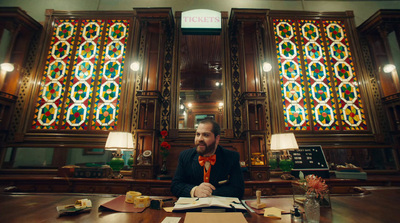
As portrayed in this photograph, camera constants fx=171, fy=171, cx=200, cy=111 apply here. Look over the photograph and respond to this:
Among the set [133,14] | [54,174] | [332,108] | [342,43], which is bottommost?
[54,174]

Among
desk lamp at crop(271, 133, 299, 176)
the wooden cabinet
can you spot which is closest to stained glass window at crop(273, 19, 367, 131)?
desk lamp at crop(271, 133, 299, 176)

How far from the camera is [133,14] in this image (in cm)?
449

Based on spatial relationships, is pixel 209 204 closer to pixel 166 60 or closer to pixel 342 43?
pixel 166 60

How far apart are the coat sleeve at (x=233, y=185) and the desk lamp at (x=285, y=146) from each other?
5.17 feet

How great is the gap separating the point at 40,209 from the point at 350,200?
2389mm

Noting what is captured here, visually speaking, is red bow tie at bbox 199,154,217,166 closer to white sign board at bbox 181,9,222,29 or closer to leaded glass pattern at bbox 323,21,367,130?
→ white sign board at bbox 181,9,222,29

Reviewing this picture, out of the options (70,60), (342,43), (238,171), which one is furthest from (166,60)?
(342,43)

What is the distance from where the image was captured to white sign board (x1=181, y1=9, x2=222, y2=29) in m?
4.14

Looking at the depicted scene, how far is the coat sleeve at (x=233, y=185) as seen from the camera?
152 centimetres

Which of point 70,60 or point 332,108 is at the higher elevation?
point 70,60

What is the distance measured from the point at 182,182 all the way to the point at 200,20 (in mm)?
3815

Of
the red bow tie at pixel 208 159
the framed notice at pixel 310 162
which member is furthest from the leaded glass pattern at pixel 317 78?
the red bow tie at pixel 208 159

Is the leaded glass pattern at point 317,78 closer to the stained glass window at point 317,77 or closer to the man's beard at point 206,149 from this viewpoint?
the stained glass window at point 317,77

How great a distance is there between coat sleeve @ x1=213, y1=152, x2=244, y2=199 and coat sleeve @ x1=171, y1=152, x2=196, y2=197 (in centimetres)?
26
